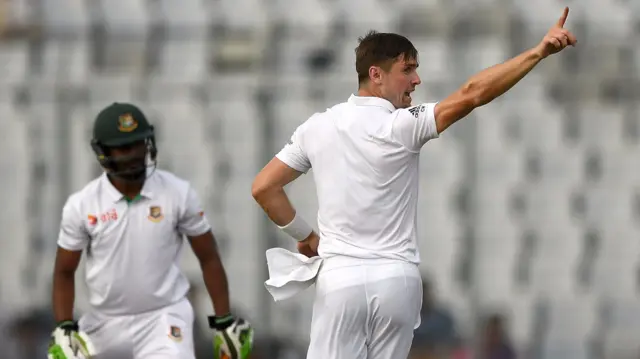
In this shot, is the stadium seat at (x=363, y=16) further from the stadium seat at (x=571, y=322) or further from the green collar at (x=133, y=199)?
the green collar at (x=133, y=199)

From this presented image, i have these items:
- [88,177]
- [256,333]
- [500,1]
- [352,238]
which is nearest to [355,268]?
[352,238]

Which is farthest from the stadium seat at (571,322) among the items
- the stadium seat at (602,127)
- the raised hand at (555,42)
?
the raised hand at (555,42)

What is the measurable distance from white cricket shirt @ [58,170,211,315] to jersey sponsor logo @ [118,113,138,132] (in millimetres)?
259

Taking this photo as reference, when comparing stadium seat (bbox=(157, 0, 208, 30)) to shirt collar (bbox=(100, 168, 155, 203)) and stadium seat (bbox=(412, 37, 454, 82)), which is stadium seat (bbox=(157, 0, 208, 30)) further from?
shirt collar (bbox=(100, 168, 155, 203))

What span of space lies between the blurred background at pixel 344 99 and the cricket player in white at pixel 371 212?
5053 mm

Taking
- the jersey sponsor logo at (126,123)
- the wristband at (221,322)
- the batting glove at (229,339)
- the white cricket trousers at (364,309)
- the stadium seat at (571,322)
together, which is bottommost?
the stadium seat at (571,322)

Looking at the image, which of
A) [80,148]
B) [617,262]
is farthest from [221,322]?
[617,262]

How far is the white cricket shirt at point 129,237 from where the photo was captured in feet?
20.6

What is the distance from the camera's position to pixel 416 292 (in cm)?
511

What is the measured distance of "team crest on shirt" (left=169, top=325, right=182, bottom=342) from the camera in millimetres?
6301

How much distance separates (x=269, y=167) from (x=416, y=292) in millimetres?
750

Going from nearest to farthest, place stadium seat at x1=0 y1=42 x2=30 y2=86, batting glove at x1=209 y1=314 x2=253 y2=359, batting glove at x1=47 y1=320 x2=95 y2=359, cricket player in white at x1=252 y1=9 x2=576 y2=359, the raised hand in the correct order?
the raised hand
cricket player in white at x1=252 y1=9 x2=576 y2=359
batting glove at x1=47 y1=320 x2=95 y2=359
batting glove at x1=209 y1=314 x2=253 y2=359
stadium seat at x1=0 y1=42 x2=30 y2=86

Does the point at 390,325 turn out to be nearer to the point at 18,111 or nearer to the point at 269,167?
the point at 269,167

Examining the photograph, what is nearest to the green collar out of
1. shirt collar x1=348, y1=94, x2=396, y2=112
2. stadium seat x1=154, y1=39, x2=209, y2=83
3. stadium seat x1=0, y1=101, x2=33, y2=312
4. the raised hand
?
shirt collar x1=348, y1=94, x2=396, y2=112
